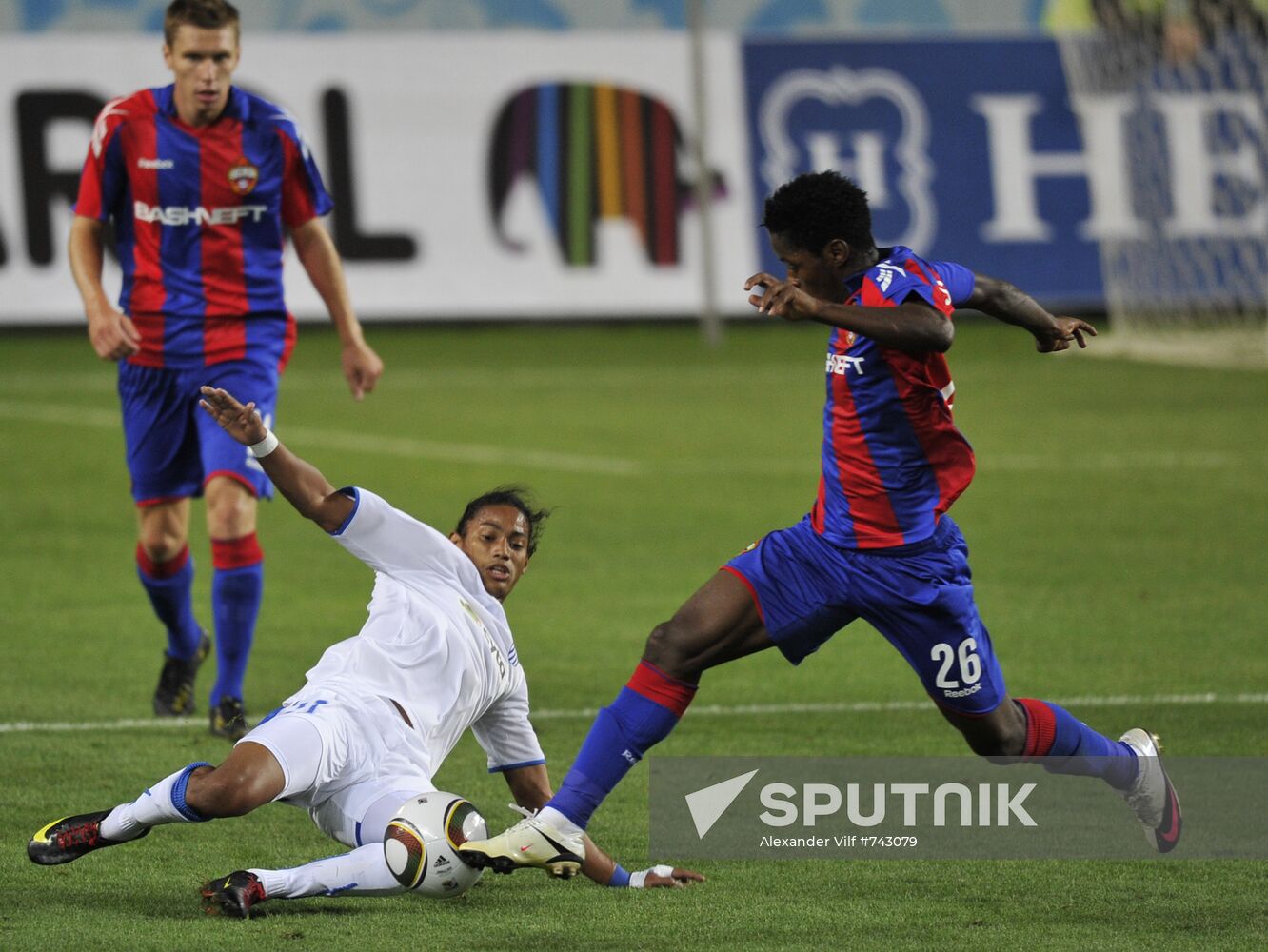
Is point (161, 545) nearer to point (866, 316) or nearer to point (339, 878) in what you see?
point (339, 878)

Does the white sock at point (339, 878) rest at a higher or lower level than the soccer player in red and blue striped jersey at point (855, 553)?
lower

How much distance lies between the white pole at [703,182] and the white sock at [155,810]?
50.8ft

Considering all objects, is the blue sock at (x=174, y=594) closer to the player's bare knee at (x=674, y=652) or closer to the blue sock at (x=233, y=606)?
the blue sock at (x=233, y=606)

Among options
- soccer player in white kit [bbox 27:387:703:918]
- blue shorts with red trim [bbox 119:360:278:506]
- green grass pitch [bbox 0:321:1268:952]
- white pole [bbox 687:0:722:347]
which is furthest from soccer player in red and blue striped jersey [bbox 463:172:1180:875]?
white pole [bbox 687:0:722:347]

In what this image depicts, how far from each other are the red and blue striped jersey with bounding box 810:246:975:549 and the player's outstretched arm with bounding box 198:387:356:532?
1.14 m

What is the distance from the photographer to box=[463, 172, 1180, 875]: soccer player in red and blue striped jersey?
4.93 m

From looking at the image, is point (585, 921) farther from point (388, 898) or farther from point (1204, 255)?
point (1204, 255)

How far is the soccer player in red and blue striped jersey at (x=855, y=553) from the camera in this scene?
4.93m

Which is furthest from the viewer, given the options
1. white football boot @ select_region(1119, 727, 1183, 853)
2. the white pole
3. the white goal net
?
the white goal net

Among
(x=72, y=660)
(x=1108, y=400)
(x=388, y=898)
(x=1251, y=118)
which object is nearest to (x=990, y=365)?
(x=1108, y=400)

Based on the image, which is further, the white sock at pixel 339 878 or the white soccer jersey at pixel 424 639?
the white soccer jersey at pixel 424 639

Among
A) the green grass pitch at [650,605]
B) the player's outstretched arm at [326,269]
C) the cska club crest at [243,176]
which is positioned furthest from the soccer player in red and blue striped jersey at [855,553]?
the cska club crest at [243,176]

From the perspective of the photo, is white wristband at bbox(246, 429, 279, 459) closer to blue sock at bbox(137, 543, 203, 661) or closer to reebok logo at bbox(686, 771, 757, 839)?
reebok logo at bbox(686, 771, 757, 839)

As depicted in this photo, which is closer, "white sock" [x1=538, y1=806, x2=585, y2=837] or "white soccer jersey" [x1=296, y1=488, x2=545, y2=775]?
"white sock" [x1=538, y1=806, x2=585, y2=837]
